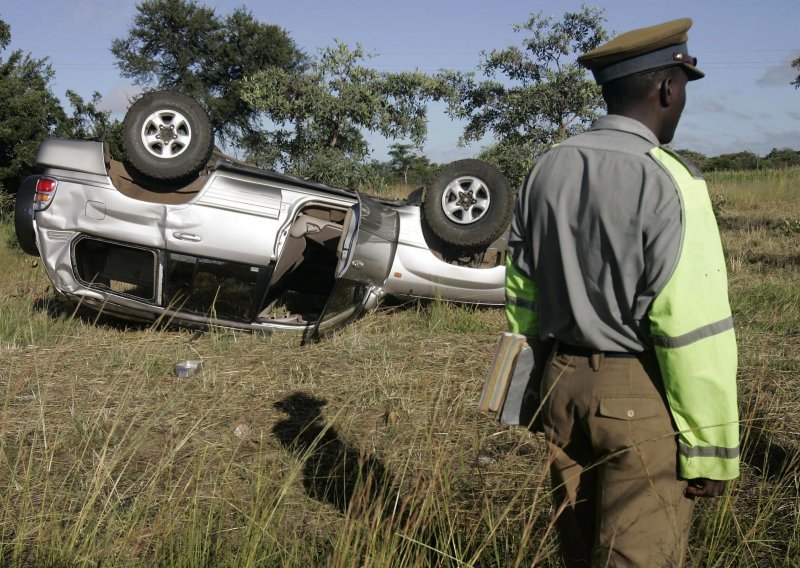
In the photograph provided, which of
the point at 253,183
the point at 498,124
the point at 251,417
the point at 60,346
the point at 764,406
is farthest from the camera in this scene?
the point at 498,124

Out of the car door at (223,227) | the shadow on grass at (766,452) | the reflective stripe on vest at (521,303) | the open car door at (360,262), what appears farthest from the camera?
the car door at (223,227)

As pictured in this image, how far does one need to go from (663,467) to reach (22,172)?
17218 mm

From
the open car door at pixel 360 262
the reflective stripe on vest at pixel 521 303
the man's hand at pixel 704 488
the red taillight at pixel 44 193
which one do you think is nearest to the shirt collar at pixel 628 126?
the reflective stripe on vest at pixel 521 303

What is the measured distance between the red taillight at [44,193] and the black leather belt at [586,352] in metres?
5.51

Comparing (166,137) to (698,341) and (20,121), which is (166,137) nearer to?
(698,341)

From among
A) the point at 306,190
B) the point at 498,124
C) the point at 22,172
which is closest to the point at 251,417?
the point at 306,190

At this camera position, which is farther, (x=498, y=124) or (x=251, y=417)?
(x=498, y=124)

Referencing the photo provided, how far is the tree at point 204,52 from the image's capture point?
23.9 meters

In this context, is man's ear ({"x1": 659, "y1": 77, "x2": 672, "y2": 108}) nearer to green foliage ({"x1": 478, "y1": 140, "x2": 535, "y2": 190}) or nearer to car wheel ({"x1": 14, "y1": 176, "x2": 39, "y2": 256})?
car wheel ({"x1": 14, "y1": 176, "x2": 39, "y2": 256})

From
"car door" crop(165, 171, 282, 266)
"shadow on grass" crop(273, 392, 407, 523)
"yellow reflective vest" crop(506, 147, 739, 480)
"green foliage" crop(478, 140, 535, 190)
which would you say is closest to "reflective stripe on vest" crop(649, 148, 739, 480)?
"yellow reflective vest" crop(506, 147, 739, 480)

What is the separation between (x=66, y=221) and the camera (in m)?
6.55

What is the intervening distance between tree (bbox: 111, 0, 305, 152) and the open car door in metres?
17.6

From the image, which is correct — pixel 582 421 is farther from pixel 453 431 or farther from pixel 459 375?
pixel 459 375

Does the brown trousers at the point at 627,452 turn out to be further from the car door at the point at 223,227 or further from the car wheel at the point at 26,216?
the car wheel at the point at 26,216
